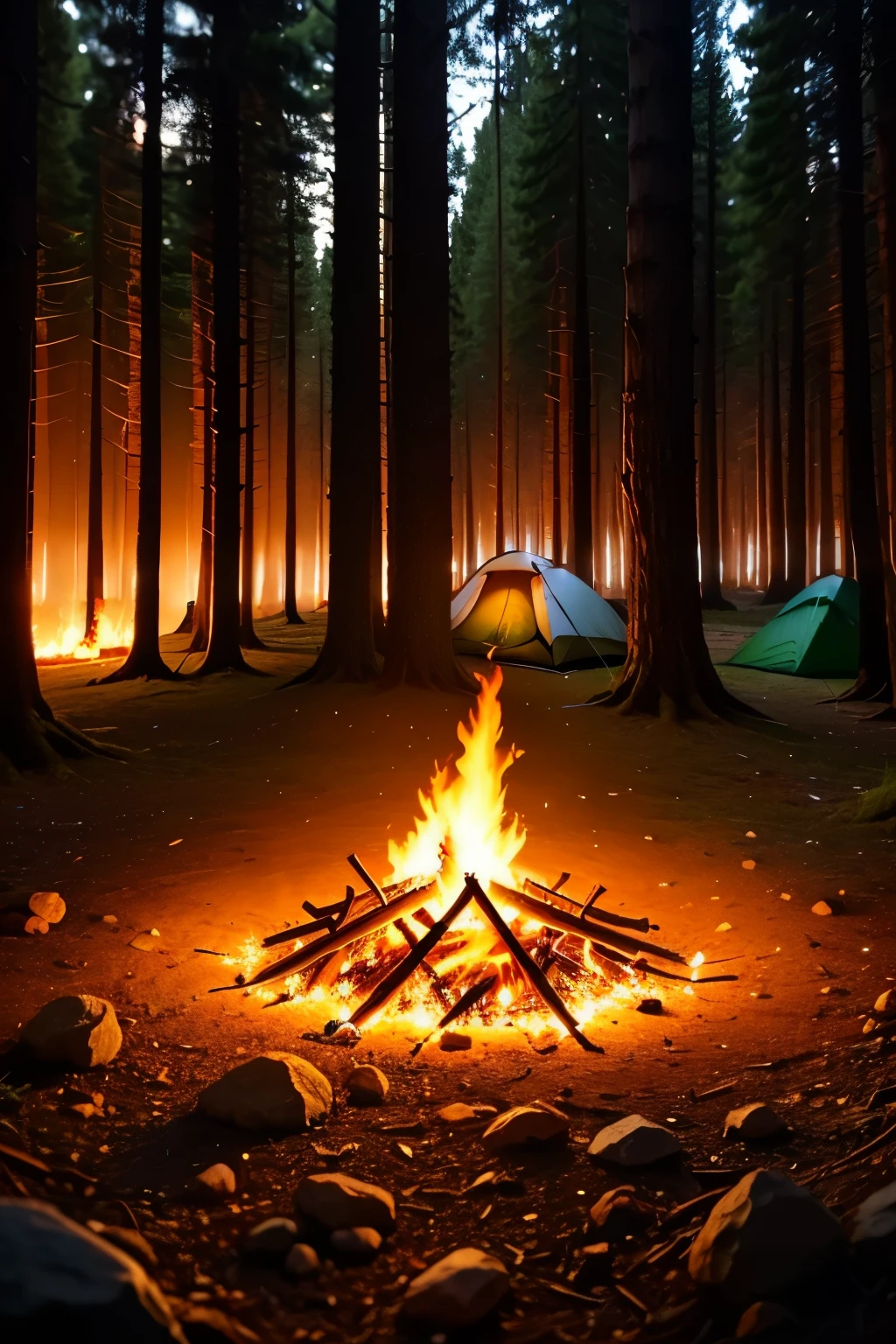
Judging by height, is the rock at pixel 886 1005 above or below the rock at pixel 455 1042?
above

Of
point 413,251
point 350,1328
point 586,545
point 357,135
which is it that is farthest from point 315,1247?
point 586,545

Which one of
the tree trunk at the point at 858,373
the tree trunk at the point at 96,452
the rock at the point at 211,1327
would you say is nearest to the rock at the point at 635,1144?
the rock at the point at 211,1327

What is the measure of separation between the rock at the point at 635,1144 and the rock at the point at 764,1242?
1.70ft

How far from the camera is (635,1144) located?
10.1 ft

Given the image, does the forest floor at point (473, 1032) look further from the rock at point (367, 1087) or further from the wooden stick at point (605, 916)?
the wooden stick at point (605, 916)

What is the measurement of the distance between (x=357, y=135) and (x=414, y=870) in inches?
439

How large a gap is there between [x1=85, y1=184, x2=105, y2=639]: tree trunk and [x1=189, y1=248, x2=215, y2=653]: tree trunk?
7.35ft

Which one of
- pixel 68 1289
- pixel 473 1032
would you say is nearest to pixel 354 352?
pixel 473 1032

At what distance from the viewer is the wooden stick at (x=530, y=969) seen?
4.14 m

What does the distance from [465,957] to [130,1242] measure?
7.56ft

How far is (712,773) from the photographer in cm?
910

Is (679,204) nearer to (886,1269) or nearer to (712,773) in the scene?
(712,773)

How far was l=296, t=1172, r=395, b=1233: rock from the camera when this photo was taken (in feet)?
8.87

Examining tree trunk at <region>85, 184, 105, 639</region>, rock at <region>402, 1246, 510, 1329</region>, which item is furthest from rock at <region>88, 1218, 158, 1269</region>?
tree trunk at <region>85, 184, 105, 639</region>
